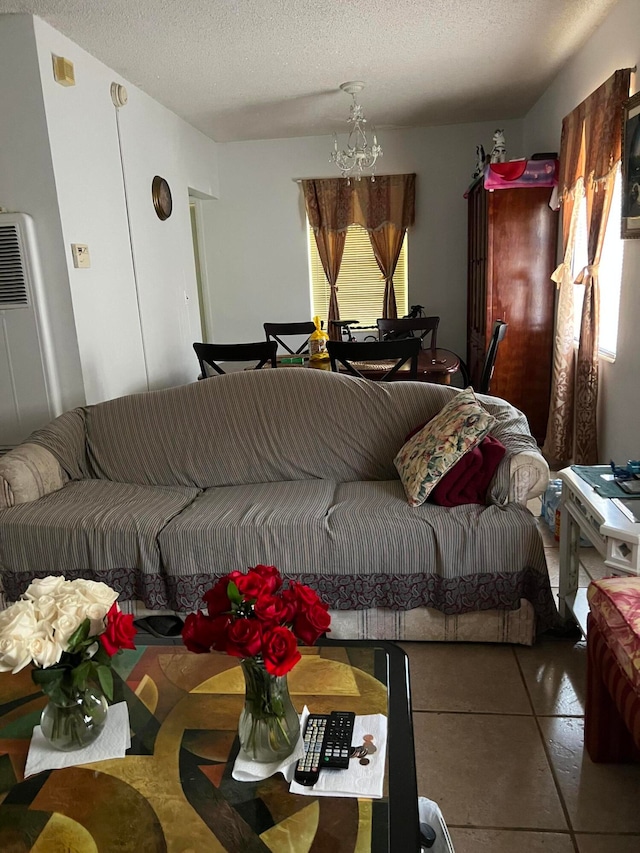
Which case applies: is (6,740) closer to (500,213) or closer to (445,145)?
(500,213)

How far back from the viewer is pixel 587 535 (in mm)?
1973

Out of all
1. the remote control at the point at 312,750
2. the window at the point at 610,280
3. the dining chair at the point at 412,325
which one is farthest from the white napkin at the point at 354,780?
the dining chair at the point at 412,325

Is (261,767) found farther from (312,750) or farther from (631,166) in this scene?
(631,166)

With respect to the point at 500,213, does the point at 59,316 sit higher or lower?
lower

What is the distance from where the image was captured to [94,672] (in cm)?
120

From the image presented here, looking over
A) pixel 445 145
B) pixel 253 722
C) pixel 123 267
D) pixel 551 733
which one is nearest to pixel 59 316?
pixel 123 267

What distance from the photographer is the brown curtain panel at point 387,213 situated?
5840 millimetres

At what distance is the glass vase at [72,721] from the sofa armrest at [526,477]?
4.98 feet

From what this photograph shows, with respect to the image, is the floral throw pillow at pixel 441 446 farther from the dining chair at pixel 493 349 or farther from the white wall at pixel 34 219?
the white wall at pixel 34 219

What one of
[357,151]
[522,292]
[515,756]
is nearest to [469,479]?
[515,756]

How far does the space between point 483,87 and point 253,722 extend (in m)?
4.69

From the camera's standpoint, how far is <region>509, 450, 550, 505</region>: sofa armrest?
222 centimetres

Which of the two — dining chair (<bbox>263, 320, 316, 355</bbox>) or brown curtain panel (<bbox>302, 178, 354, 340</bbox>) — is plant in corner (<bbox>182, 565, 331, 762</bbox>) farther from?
brown curtain panel (<bbox>302, 178, 354, 340</bbox>)

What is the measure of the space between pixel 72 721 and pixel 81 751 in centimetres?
6
